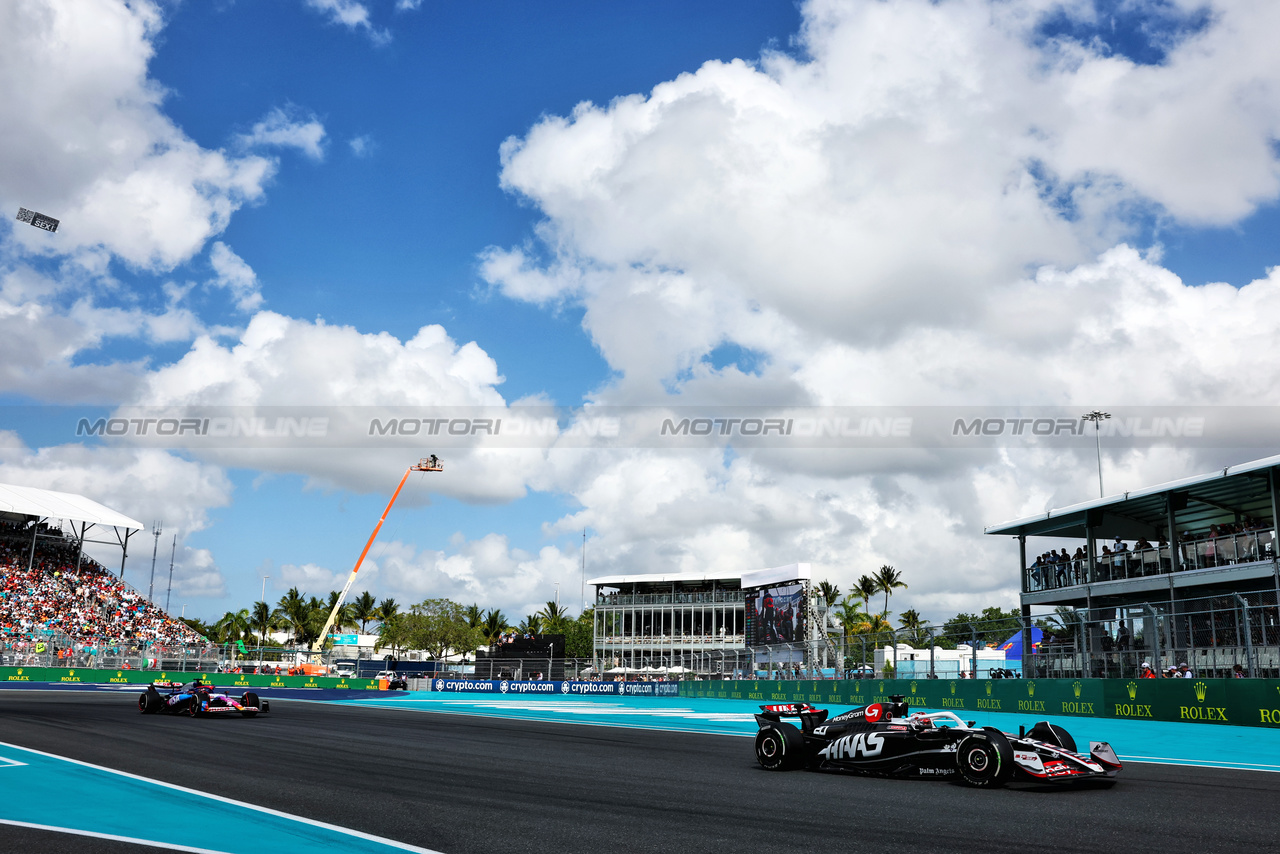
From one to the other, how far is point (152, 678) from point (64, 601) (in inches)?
497

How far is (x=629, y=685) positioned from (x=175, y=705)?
Result: 26819 mm

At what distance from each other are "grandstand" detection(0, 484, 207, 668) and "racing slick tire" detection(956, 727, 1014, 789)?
1751 inches

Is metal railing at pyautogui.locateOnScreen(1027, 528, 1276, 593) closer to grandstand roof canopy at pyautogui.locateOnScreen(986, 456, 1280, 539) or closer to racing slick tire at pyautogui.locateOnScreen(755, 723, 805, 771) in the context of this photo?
grandstand roof canopy at pyautogui.locateOnScreen(986, 456, 1280, 539)

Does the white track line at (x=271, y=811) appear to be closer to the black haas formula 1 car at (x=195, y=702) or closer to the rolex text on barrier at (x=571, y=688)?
the black haas formula 1 car at (x=195, y=702)

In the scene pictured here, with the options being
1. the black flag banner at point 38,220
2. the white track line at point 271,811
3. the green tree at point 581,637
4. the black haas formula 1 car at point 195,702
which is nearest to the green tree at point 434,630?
the green tree at point 581,637

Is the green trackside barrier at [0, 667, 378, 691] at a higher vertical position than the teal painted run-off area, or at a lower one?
lower

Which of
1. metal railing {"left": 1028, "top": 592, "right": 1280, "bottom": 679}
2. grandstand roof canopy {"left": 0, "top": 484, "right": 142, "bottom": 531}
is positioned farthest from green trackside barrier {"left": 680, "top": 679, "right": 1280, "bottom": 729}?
grandstand roof canopy {"left": 0, "top": 484, "right": 142, "bottom": 531}

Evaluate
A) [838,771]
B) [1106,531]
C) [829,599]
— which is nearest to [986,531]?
[1106,531]

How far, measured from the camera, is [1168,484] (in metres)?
29.2

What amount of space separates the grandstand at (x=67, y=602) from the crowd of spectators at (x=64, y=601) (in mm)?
61

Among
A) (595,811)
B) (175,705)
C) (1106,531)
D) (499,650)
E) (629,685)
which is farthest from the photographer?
(499,650)

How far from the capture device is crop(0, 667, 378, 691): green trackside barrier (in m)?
42.9

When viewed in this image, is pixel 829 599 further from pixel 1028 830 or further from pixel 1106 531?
pixel 1028 830

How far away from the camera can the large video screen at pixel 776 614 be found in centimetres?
4947
